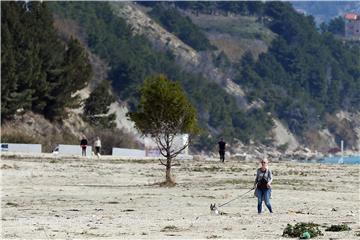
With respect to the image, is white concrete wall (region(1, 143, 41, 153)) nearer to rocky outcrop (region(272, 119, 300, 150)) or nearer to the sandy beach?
the sandy beach


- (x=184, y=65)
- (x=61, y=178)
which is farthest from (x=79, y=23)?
(x=61, y=178)

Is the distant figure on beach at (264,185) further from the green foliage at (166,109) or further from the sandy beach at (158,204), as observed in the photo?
the green foliage at (166,109)

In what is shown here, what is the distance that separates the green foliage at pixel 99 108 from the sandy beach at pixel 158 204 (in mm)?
51007

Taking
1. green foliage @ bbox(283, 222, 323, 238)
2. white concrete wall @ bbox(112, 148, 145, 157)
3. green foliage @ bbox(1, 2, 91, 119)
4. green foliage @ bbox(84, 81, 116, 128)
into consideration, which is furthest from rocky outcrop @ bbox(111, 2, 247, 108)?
green foliage @ bbox(283, 222, 323, 238)

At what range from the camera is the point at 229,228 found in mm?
19797

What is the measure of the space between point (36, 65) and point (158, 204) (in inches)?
2265

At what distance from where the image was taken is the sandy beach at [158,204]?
1931 cm

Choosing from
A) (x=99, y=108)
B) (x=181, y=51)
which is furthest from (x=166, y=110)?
(x=181, y=51)

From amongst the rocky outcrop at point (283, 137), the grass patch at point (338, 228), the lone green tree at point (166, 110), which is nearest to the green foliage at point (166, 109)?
the lone green tree at point (166, 110)

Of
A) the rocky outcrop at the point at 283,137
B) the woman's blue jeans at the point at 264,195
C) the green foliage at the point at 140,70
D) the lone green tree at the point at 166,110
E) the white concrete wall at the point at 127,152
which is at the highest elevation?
the green foliage at the point at 140,70

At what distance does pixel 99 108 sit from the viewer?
98688 mm

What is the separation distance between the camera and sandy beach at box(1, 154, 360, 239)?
19312 mm

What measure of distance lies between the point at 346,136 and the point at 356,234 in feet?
602

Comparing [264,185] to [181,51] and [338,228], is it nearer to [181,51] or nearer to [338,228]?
[338,228]
